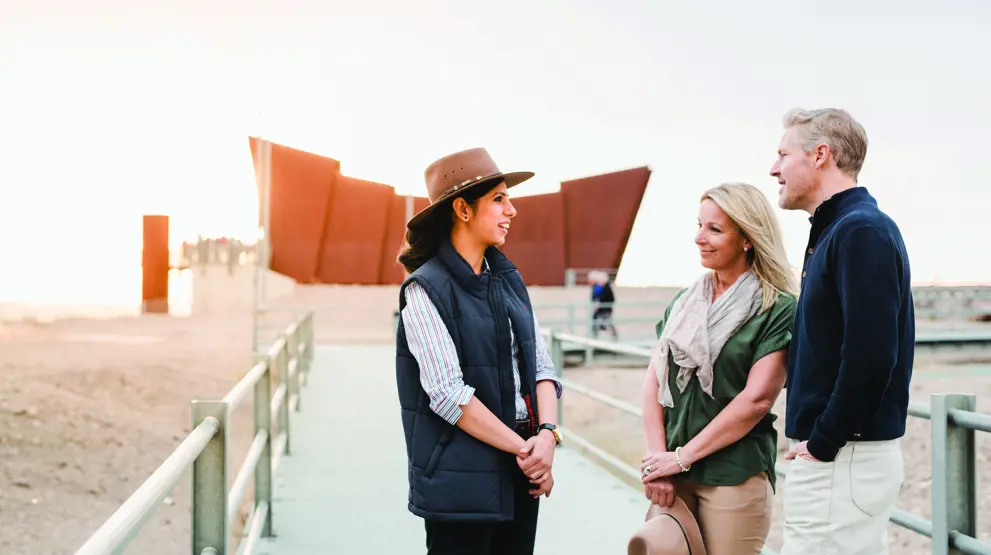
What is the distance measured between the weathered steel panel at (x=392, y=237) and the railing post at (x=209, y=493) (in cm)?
2550

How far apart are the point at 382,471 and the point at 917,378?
1279 centimetres

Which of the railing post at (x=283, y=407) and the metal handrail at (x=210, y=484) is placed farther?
the railing post at (x=283, y=407)

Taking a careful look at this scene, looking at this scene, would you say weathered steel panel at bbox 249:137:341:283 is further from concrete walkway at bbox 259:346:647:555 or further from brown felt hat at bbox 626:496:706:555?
brown felt hat at bbox 626:496:706:555

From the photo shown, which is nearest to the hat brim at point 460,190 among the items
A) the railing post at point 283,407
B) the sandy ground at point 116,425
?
the railing post at point 283,407

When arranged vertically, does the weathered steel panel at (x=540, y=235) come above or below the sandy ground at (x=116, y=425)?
above

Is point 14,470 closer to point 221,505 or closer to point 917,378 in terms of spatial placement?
point 221,505

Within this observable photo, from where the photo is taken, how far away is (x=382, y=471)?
5.55 metres

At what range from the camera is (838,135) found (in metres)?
1.95

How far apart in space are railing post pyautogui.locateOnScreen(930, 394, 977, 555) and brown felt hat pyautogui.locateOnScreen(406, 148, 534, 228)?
1364mm

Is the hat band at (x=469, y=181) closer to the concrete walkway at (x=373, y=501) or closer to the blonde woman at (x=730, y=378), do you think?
the blonde woman at (x=730, y=378)

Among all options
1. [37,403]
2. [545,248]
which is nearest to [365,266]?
[545,248]

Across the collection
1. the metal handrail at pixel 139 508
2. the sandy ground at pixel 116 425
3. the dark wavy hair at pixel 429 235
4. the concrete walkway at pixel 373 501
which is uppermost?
the dark wavy hair at pixel 429 235

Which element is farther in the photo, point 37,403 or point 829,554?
point 37,403

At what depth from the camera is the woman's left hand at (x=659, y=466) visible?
2297 millimetres
